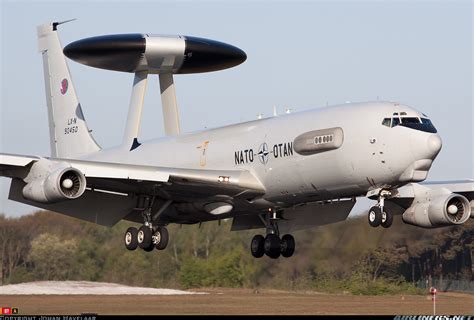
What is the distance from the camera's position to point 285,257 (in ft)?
179

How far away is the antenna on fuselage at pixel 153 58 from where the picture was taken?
57.7 m

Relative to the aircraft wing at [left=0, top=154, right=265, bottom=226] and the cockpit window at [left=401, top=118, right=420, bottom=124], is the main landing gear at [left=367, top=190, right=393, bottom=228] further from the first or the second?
the aircraft wing at [left=0, top=154, right=265, bottom=226]

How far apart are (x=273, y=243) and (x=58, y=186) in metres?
10.8

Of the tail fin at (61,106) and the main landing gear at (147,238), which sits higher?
the tail fin at (61,106)

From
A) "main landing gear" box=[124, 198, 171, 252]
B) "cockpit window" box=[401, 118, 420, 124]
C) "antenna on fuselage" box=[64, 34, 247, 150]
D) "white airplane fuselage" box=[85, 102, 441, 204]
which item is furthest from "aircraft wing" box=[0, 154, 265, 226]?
"cockpit window" box=[401, 118, 420, 124]

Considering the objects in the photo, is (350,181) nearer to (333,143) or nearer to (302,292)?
(333,143)

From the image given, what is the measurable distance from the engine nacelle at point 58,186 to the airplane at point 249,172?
5 centimetres

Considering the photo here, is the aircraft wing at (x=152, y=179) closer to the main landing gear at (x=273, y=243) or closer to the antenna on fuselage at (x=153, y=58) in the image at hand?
the main landing gear at (x=273, y=243)

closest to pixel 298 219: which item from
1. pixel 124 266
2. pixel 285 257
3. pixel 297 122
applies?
pixel 285 257

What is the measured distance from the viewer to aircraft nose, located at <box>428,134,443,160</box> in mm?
43500

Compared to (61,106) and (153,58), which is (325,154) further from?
(61,106)

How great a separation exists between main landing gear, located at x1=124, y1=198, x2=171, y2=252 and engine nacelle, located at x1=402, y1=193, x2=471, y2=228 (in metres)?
10.7

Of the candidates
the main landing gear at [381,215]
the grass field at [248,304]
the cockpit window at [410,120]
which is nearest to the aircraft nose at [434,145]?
the cockpit window at [410,120]

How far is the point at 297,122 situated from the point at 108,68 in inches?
684
